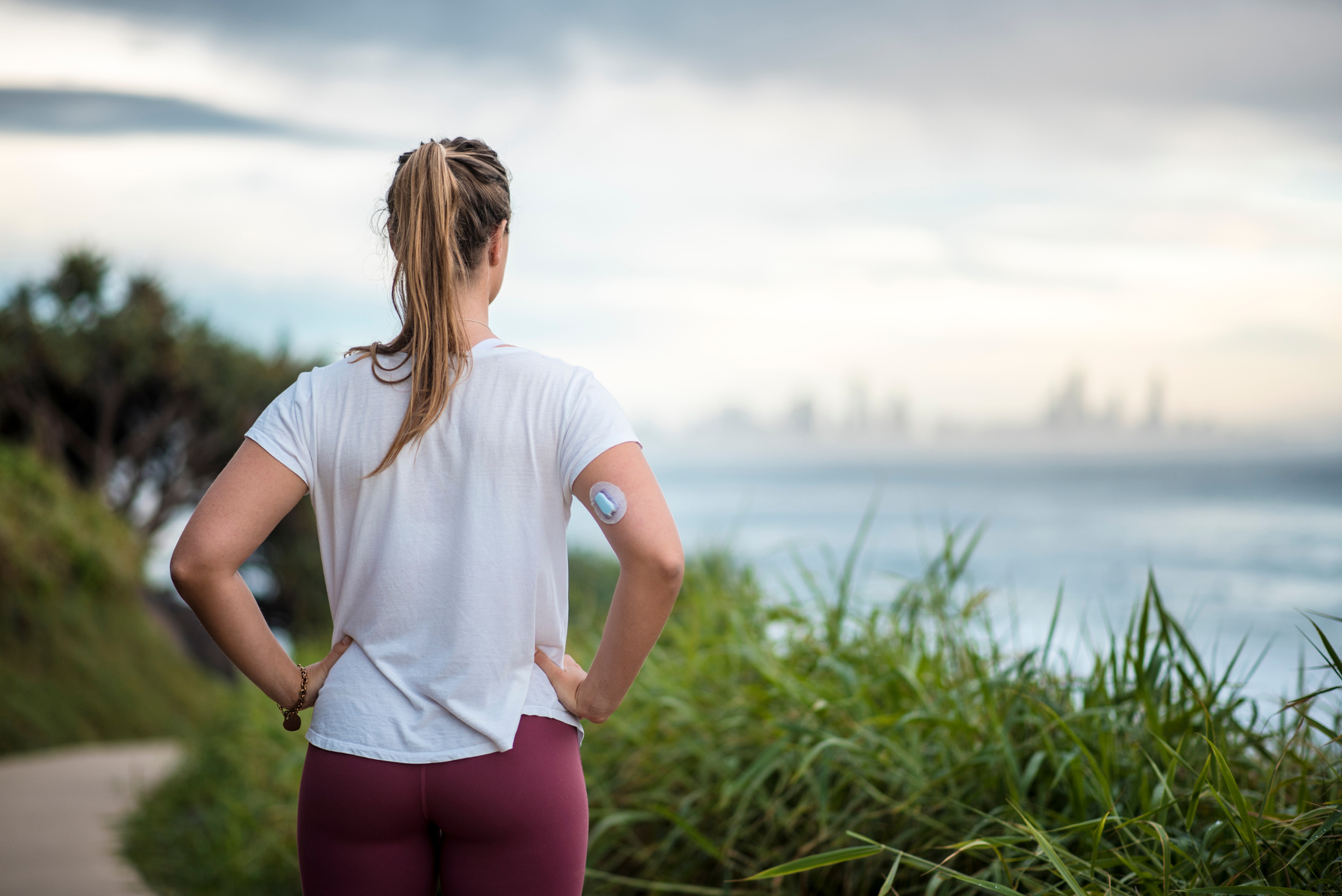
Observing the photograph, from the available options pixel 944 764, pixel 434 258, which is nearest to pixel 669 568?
pixel 434 258

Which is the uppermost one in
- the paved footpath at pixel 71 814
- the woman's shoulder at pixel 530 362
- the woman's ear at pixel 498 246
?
the woman's ear at pixel 498 246

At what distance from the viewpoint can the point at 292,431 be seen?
4.85 ft

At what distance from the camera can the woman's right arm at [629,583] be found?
143 centimetres

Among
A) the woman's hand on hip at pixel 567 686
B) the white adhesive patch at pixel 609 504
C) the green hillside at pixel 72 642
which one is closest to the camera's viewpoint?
the white adhesive patch at pixel 609 504

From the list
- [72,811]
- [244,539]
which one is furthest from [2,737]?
[244,539]

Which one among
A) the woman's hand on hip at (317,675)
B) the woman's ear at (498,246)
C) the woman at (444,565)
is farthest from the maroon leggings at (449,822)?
the woman's ear at (498,246)

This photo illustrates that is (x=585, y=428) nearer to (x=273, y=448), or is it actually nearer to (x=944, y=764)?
(x=273, y=448)

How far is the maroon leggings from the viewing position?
4.74 feet

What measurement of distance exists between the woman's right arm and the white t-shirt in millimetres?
32

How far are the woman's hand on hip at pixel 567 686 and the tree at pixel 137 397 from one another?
12630 millimetres

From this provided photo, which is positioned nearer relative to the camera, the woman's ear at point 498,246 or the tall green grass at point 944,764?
the woman's ear at point 498,246

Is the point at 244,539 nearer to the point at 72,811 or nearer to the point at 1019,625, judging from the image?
the point at 1019,625

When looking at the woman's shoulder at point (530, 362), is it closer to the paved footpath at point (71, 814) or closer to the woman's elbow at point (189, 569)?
the woman's elbow at point (189, 569)

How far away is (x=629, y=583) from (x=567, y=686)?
0.69 feet
